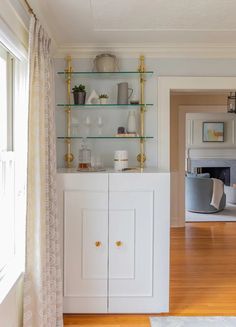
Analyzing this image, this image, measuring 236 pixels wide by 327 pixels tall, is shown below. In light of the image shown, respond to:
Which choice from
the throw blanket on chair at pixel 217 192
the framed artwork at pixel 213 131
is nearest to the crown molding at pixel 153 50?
the throw blanket on chair at pixel 217 192

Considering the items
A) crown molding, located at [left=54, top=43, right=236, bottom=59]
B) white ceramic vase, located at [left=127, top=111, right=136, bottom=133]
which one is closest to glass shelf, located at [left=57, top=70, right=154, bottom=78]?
crown molding, located at [left=54, top=43, right=236, bottom=59]

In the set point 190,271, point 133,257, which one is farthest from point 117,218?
point 190,271

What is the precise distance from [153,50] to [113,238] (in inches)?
69.0

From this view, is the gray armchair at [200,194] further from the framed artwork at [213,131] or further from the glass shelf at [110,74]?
the glass shelf at [110,74]

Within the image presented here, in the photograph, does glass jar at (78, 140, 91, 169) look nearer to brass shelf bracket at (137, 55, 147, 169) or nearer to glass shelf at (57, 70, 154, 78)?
brass shelf bracket at (137, 55, 147, 169)

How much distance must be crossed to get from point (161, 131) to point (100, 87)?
0.71 meters

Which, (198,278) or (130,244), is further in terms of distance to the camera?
(198,278)

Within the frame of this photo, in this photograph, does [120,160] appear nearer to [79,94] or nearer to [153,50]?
[79,94]

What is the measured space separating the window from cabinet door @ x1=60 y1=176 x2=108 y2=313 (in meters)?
0.57

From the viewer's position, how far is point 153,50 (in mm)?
3344

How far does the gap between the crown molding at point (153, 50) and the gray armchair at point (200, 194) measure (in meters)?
3.87

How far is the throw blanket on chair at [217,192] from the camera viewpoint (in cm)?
689

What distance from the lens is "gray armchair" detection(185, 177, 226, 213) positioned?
6.94 meters

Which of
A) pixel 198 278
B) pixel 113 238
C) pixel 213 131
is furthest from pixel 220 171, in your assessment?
pixel 113 238
